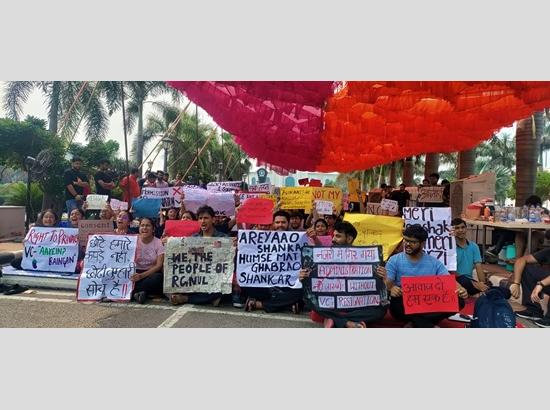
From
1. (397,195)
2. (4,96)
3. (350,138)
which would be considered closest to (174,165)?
(4,96)

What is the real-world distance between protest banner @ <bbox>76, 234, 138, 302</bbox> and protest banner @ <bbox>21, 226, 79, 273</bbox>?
937mm

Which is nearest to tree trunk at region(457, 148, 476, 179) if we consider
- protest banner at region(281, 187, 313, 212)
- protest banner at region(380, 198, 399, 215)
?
protest banner at region(380, 198, 399, 215)

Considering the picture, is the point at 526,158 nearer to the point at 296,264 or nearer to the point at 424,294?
the point at 424,294

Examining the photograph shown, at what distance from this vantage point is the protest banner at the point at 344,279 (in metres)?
4.80

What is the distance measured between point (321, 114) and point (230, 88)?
167 centimetres

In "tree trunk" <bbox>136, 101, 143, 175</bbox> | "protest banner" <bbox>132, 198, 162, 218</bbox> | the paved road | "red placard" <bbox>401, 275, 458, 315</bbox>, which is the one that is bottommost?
the paved road

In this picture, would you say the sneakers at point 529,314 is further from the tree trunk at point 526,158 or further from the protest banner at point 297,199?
the tree trunk at point 526,158

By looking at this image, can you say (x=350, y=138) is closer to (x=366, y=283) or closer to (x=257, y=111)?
(x=257, y=111)

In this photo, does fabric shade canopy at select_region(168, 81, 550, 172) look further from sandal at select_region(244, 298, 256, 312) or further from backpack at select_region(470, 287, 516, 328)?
sandal at select_region(244, 298, 256, 312)

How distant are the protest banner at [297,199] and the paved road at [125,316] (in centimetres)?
359

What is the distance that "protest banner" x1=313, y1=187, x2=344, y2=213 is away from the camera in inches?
360

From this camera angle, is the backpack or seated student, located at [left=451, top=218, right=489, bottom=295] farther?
seated student, located at [left=451, top=218, right=489, bottom=295]

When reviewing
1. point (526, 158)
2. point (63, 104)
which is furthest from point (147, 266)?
point (63, 104)

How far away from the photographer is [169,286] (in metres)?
5.73
